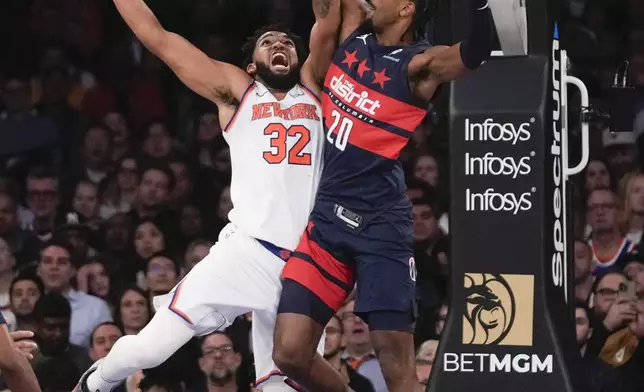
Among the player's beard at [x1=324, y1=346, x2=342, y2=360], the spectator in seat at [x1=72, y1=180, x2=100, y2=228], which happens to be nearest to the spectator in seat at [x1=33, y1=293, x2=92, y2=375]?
the spectator in seat at [x1=72, y1=180, x2=100, y2=228]

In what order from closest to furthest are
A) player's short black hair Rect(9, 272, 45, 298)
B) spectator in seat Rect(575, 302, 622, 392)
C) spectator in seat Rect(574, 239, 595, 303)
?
spectator in seat Rect(575, 302, 622, 392) < spectator in seat Rect(574, 239, 595, 303) < player's short black hair Rect(9, 272, 45, 298)

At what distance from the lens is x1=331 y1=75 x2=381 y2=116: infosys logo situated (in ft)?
16.8

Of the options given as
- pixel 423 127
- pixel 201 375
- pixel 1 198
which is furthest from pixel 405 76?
pixel 1 198

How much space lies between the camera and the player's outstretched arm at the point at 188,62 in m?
5.36

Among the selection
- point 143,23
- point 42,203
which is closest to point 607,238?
point 143,23

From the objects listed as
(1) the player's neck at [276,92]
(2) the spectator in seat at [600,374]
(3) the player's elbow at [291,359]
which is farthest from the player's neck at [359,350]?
(1) the player's neck at [276,92]

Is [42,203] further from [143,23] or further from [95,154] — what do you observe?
[143,23]

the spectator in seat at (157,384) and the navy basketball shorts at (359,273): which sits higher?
the navy basketball shorts at (359,273)

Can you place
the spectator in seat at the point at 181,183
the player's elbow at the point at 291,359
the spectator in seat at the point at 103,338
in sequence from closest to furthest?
the player's elbow at the point at 291,359 → the spectator in seat at the point at 103,338 → the spectator in seat at the point at 181,183

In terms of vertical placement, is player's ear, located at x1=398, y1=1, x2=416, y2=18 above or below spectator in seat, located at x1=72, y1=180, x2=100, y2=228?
above

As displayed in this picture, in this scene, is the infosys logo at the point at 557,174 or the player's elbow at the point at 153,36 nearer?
the player's elbow at the point at 153,36

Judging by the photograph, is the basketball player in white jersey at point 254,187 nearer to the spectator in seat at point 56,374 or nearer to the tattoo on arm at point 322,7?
the tattoo on arm at point 322,7

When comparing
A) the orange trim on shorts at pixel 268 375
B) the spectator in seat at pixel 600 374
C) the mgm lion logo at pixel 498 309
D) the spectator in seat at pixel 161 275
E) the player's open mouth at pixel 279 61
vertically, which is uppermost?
the player's open mouth at pixel 279 61

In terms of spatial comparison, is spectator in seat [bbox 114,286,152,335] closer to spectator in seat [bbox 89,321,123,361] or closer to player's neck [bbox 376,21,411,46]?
spectator in seat [bbox 89,321,123,361]
